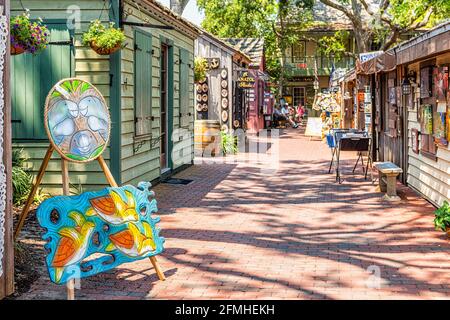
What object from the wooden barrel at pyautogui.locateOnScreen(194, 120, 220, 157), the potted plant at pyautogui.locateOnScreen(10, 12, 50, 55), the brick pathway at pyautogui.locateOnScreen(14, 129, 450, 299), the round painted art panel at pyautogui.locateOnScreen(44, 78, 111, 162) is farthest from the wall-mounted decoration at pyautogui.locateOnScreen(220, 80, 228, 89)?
the round painted art panel at pyautogui.locateOnScreen(44, 78, 111, 162)

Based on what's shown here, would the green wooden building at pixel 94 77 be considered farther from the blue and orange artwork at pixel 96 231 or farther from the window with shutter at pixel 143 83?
the blue and orange artwork at pixel 96 231

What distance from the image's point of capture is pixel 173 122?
13469 mm

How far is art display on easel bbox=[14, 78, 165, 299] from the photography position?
500 centimetres

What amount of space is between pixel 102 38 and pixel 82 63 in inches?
32.6

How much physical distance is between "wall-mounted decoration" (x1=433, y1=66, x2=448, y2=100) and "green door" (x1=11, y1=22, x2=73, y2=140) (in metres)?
5.15

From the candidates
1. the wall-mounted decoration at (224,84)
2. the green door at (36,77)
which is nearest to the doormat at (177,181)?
the green door at (36,77)

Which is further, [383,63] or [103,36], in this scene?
[383,63]

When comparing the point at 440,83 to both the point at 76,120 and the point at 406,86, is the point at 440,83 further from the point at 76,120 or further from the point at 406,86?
the point at 76,120

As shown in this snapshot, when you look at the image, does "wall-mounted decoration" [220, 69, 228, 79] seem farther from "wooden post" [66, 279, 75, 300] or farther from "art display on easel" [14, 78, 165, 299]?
"wooden post" [66, 279, 75, 300]

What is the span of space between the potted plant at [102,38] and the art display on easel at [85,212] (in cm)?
293

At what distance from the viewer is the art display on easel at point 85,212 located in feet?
16.4

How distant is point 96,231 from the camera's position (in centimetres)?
528

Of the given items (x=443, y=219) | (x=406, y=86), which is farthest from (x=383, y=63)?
(x=443, y=219)
